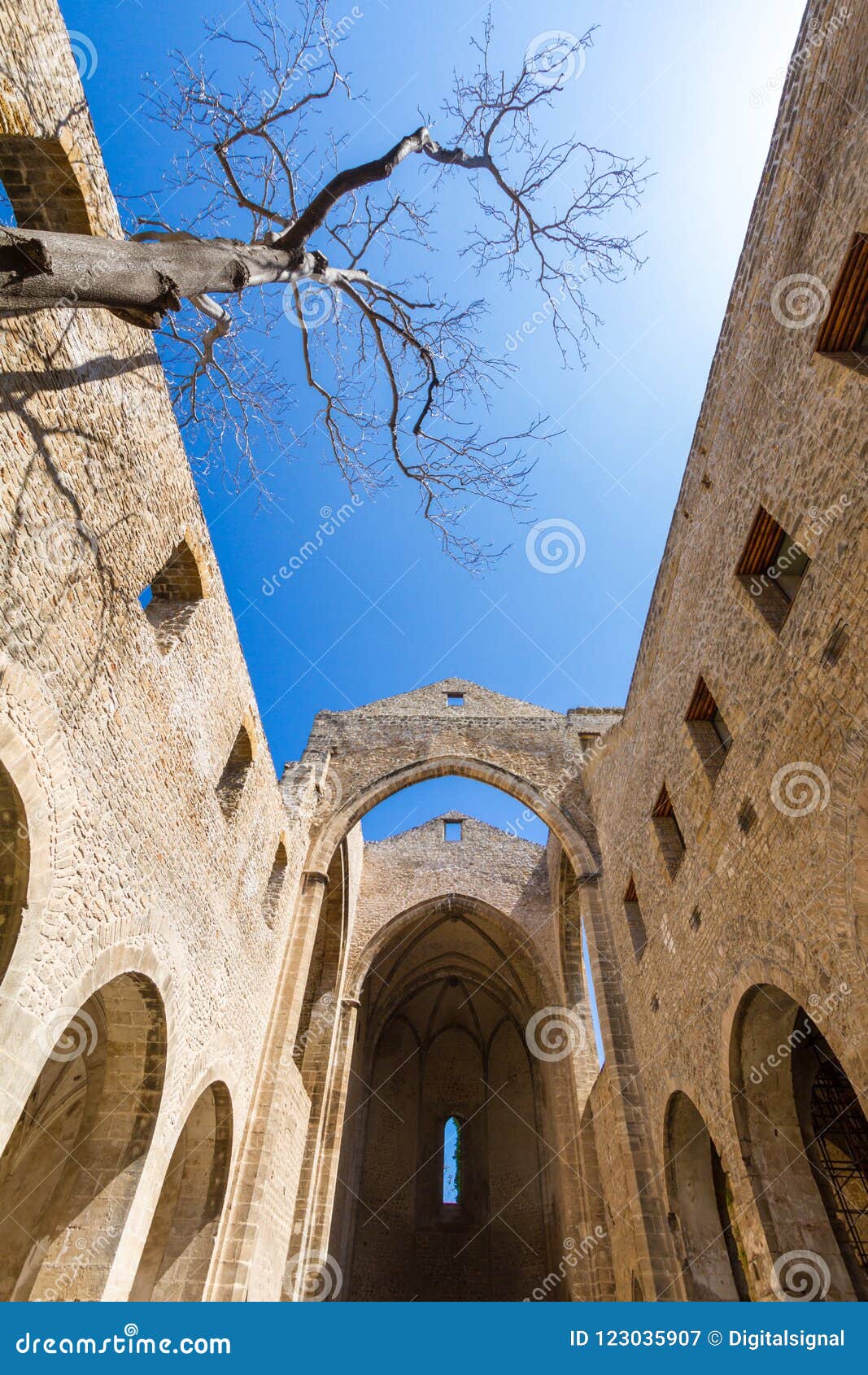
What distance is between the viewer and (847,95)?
14.5ft

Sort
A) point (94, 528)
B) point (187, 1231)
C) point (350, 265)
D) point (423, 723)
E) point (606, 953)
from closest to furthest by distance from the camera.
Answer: point (94, 528), point (350, 265), point (187, 1231), point (606, 953), point (423, 723)

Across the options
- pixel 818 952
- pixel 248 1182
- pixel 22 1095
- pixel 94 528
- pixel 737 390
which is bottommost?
pixel 22 1095

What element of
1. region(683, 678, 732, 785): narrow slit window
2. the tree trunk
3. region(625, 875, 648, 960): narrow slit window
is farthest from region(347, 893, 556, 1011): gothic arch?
the tree trunk

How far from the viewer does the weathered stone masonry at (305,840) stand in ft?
14.7

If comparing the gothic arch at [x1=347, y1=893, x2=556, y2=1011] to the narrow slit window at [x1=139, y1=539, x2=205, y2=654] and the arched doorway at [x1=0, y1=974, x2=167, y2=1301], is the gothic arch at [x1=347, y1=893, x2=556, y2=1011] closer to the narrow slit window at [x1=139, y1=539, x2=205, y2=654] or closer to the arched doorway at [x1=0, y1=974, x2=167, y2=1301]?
the arched doorway at [x1=0, y1=974, x2=167, y2=1301]

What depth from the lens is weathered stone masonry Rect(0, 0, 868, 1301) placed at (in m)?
4.48

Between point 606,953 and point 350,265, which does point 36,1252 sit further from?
point 350,265

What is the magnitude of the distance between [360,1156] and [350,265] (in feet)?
62.6

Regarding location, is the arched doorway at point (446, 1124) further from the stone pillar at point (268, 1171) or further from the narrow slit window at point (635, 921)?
the narrow slit window at point (635, 921)

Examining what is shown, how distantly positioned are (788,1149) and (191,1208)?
253 inches

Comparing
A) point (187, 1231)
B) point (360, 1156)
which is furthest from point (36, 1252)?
point (360, 1156)

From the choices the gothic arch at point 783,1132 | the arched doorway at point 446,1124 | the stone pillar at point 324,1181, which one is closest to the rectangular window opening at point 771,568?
the gothic arch at point 783,1132

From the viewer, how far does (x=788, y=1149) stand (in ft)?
19.3

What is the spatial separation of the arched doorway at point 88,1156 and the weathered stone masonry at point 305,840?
28 mm
